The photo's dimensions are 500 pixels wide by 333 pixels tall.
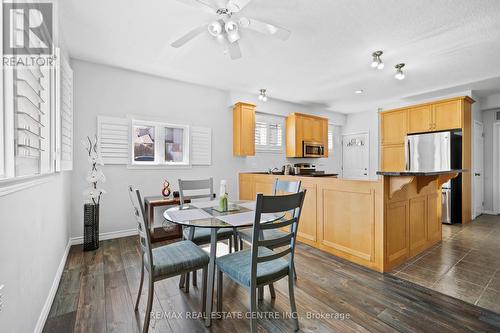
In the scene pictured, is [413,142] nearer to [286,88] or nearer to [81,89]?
[286,88]

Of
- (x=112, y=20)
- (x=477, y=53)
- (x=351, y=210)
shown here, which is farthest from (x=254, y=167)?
(x=477, y=53)

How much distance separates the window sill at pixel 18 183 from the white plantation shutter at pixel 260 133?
4040 mm

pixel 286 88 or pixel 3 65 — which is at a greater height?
pixel 286 88

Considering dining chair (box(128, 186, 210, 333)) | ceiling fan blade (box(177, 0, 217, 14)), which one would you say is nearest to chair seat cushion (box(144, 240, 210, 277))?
dining chair (box(128, 186, 210, 333))

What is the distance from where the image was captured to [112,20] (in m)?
2.48

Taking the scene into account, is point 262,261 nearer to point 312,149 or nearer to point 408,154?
point 312,149

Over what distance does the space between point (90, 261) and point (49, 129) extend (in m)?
1.63

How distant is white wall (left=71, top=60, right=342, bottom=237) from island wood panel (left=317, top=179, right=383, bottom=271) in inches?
89.6

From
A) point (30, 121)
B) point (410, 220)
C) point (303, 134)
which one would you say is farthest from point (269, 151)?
point (30, 121)

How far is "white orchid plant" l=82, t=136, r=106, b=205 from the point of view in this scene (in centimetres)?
316

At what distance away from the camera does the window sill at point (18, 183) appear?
113cm

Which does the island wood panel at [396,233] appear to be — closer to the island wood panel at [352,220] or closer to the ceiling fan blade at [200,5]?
the island wood panel at [352,220]

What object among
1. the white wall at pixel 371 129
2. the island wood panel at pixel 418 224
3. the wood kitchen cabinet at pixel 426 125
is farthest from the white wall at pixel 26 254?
the white wall at pixel 371 129

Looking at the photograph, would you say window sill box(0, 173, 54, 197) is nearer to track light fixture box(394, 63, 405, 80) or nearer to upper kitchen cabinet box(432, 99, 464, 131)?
track light fixture box(394, 63, 405, 80)
